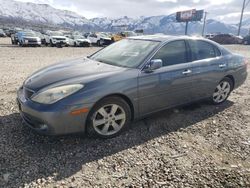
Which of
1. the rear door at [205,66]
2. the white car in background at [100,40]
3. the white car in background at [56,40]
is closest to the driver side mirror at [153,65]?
the rear door at [205,66]

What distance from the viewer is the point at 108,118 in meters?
3.85

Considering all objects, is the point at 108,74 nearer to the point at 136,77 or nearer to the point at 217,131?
the point at 136,77

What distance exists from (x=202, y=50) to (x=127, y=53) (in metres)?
1.66

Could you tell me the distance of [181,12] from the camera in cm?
7731

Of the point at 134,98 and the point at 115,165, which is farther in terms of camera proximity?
the point at 134,98

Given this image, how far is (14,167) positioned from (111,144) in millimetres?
1369

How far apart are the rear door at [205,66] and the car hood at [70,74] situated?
1.67 m

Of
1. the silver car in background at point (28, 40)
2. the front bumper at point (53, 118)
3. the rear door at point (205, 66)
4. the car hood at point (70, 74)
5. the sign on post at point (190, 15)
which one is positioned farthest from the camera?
the sign on post at point (190, 15)

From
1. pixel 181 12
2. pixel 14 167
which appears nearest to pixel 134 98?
pixel 14 167

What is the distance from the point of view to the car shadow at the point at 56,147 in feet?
10.2

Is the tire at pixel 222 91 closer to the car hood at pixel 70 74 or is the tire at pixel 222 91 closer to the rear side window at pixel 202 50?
the rear side window at pixel 202 50

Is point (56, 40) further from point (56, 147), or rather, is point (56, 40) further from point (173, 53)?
point (56, 147)

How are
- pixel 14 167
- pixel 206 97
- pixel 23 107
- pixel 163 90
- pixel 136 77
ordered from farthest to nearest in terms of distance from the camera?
pixel 206 97, pixel 163 90, pixel 136 77, pixel 23 107, pixel 14 167

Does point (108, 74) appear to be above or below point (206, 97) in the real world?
above
